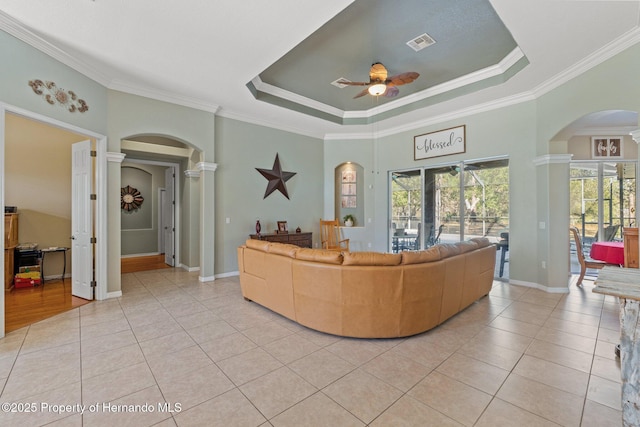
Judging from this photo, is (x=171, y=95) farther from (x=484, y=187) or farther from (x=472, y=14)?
(x=484, y=187)

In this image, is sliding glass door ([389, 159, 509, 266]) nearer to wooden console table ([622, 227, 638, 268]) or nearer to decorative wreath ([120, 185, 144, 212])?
wooden console table ([622, 227, 638, 268])

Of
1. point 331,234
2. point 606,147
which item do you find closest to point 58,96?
point 331,234

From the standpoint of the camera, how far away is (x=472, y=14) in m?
3.11

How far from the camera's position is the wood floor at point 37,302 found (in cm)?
329

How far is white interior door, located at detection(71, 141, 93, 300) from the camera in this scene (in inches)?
158

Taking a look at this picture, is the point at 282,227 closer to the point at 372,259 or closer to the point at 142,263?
the point at 372,259

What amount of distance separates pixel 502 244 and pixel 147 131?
21.0ft

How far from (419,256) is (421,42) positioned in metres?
2.79

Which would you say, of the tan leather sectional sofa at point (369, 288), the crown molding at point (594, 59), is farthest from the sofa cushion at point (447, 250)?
the crown molding at point (594, 59)

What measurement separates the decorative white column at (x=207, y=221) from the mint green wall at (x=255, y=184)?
8.2 inches

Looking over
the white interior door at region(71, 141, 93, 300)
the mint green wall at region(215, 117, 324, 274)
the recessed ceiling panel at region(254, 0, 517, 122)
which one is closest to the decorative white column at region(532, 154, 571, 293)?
the recessed ceiling panel at region(254, 0, 517, 122)

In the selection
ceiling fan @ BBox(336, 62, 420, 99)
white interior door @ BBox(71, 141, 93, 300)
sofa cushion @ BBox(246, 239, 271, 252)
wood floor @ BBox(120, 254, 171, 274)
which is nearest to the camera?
sofa cushion @ BBox(246, 239, 271, 252)

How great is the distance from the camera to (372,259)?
2.70m

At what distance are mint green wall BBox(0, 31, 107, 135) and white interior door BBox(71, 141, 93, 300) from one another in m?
0.52
